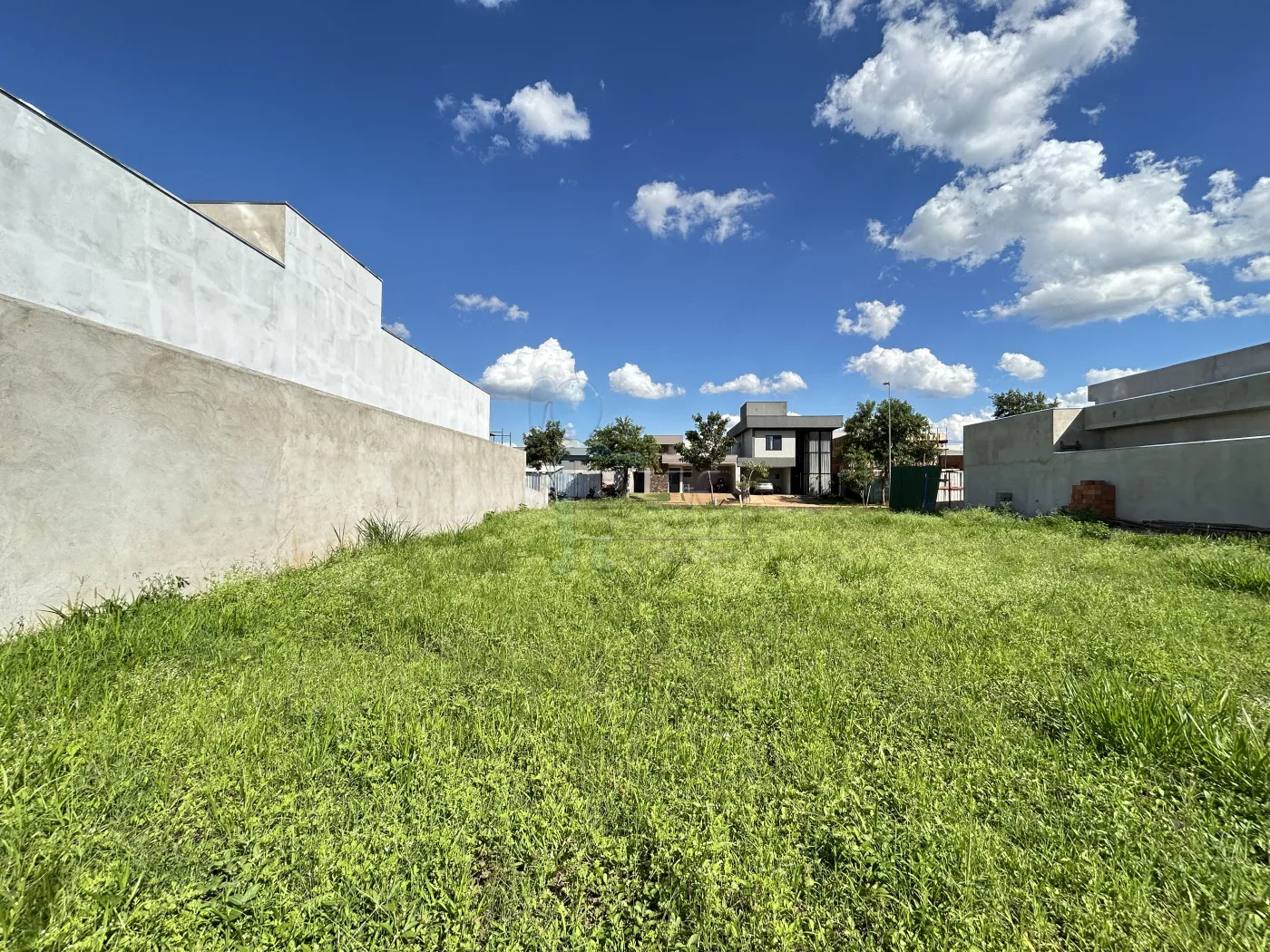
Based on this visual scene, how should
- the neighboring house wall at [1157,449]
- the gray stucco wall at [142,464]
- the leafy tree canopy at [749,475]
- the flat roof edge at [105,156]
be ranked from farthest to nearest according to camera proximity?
the leafy tree canopy at [749,475], the neighboring house wall at [1157,449], the flat roof edge at [105,156], the gray stucco wall at [142,464]

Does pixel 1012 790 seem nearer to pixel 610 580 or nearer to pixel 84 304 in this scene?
pixel 610 580

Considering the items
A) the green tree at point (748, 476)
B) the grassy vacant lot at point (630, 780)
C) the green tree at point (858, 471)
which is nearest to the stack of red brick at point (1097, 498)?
the grassy vacant lot at point (630, 780)

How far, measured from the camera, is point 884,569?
5.38 meters

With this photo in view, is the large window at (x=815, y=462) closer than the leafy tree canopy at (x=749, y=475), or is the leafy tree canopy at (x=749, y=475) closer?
the leafy tree canopy at (x=749, y=475)

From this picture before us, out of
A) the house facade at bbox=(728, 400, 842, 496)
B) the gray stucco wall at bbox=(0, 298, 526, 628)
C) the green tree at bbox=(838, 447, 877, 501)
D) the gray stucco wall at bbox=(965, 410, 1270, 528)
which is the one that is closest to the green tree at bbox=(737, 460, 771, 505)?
the house facade at bbox=(728, 400, 842, 496)

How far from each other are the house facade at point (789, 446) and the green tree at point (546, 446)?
12057 mm

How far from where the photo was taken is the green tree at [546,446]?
31828 millimetres

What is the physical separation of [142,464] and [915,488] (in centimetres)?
1867

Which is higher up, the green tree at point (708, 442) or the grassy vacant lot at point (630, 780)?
the green tree at point (708, 442)

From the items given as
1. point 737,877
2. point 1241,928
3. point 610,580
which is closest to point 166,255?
point 610,580

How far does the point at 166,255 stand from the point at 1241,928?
10.7 m

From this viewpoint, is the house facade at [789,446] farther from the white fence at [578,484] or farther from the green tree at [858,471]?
the white fence at [578,484]

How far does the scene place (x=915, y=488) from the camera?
53.9 ft

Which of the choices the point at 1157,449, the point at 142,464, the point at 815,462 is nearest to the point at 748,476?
the point at 815,462
